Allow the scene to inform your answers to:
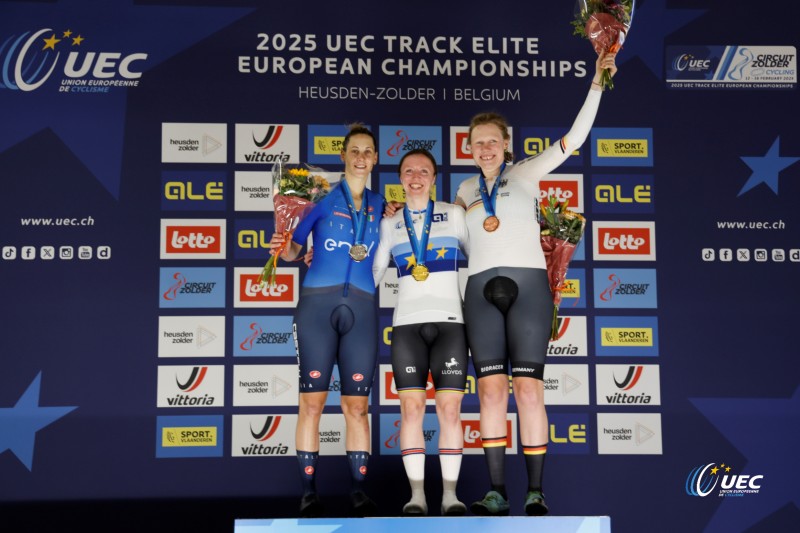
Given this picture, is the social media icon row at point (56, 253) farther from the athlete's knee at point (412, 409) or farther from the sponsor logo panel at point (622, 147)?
the sponsor logo panel at point (622, 147)

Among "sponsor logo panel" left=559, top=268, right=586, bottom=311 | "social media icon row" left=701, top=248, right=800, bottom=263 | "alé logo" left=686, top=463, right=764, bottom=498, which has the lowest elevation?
"alé logo" left=686, top=463, right=764, bottom=498

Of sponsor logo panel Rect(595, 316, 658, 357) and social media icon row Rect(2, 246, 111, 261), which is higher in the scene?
social media icon row Rect(2, 246, 111, 261)

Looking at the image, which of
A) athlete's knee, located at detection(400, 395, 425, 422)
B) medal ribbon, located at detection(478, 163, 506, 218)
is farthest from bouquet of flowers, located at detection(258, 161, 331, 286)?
athlete's knee, located at detection(400, 395, 425, 422)

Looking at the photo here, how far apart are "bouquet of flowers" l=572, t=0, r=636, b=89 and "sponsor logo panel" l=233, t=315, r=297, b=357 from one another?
2307 millimetres

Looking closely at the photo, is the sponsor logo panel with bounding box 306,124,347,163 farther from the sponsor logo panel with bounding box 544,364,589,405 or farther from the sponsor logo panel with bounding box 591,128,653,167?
the sponsor logo panel with bounding box 544,364,589,405

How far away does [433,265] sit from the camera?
12.3 ft

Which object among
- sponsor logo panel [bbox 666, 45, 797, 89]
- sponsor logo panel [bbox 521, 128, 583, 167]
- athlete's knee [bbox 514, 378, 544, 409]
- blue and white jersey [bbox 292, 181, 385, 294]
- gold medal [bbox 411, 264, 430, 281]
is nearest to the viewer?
athlete's knee [bbox 514, 378, 544, 409]

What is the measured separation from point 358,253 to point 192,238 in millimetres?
1553

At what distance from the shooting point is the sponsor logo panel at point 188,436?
4824 mm

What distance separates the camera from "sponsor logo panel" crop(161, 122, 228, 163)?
199 inches

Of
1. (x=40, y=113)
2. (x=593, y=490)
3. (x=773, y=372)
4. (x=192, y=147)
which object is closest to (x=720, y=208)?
(x=773, y=372)

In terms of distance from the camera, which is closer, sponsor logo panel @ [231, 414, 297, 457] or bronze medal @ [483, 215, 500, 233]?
bronze medal @ [483, 215, 500, 233]

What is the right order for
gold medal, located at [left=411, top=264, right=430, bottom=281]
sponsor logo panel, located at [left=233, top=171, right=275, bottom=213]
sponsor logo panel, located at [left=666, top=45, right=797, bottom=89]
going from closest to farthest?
gold medal, located at [left=411, top=264, right=430, bottom=281] < sponsor logo panel, located at [left=233, top=171, right=275, bottom=213] < sponsor logo panel, located at [left=666, top=45, right=797, bottom=89]

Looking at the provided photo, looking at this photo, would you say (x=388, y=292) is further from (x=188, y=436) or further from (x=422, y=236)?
(x=188, y=436)
